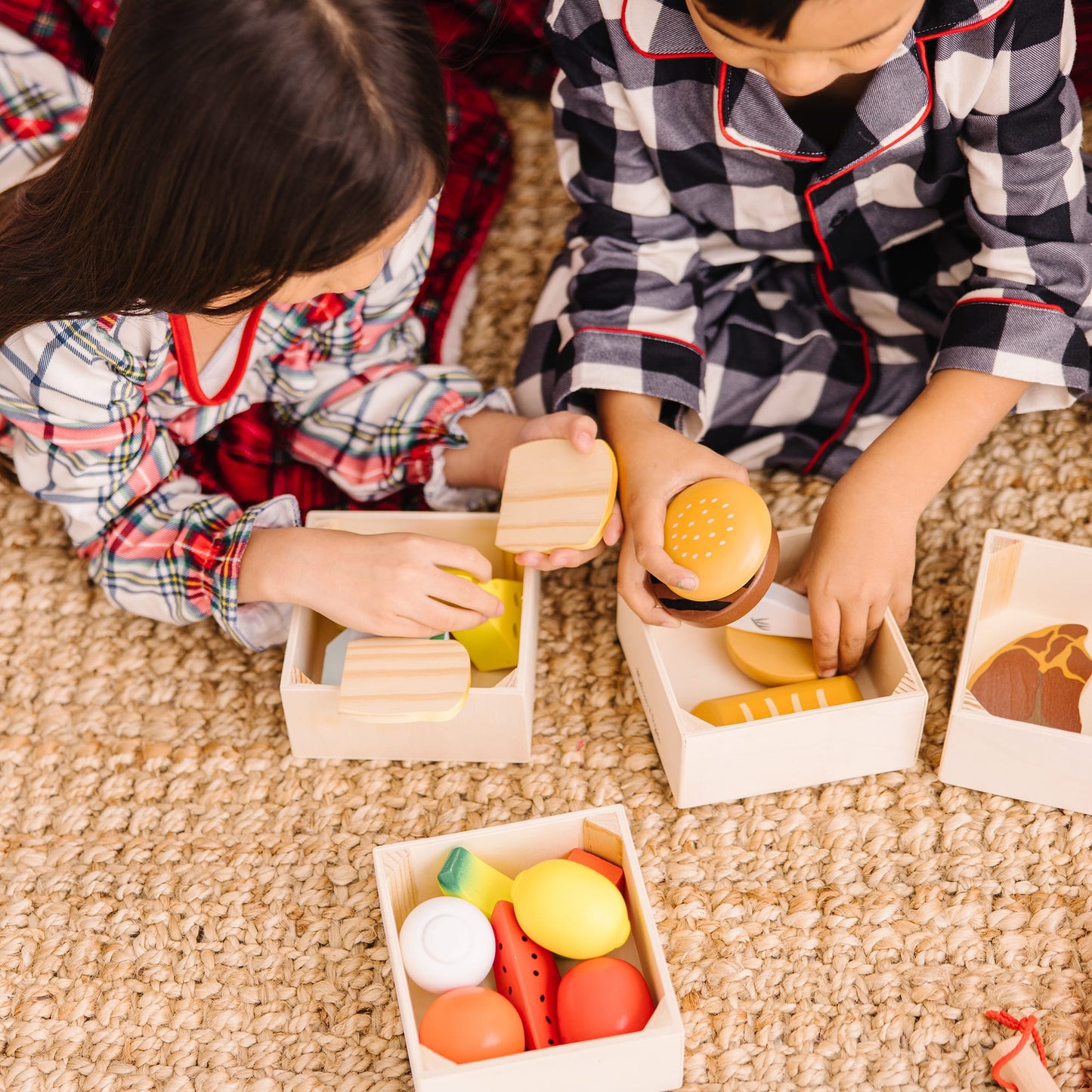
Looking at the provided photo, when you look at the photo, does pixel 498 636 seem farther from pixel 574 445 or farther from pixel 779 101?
pixel 779 101

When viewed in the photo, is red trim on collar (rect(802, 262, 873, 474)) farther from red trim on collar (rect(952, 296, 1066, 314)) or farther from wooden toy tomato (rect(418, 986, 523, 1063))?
wooden toy tomato (rect(418, 986, 523, 1063))

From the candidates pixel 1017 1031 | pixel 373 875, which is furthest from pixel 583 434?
pixel 1017 1031

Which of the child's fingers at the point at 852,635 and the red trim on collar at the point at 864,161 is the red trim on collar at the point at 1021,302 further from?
the child's fingers at the point at 852,635

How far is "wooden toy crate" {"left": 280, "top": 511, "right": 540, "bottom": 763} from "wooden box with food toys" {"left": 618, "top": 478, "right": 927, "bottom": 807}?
0.09m

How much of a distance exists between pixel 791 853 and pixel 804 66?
1.57 feet

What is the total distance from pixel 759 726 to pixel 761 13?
1.33 feet

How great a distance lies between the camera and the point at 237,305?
0.69 meters

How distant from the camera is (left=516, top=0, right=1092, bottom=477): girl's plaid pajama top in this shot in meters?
0.78

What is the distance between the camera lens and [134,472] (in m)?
0.87

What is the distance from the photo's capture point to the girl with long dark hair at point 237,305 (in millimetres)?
596

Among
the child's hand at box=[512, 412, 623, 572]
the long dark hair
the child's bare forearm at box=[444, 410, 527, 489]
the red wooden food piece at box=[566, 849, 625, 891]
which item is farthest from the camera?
the child's bare forearm at box=[444, 410, 527, 489]

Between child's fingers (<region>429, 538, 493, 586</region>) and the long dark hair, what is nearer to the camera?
the long dark hair

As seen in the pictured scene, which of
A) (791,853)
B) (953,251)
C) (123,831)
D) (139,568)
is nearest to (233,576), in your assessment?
(139,568)

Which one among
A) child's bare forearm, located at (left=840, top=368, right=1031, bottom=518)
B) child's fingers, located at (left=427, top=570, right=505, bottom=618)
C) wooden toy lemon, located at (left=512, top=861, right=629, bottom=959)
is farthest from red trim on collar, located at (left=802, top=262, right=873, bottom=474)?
wooden toy lemon, located at (left=512, top=861, right=629, bottom=959)
